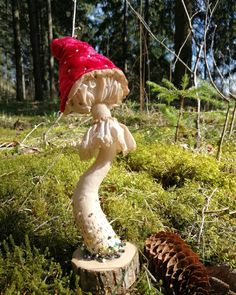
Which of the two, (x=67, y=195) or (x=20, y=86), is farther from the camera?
(x=20, y=86)

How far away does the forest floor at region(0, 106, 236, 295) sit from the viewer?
1.75 m

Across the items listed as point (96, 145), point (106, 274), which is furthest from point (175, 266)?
point (96, 145)

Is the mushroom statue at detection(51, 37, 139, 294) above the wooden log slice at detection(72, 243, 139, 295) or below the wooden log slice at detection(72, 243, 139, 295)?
above

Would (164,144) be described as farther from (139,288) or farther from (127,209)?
(139,288)

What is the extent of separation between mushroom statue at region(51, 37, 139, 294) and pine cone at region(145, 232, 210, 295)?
0.10 metres

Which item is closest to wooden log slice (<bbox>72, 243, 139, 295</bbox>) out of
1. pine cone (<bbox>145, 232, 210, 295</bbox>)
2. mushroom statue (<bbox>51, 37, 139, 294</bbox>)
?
mushroom statue (<bbox>51, 37, 139, 294</bbox>)

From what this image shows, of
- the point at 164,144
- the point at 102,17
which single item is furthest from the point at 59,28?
the point at 164,144

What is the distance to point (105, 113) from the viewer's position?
5.53ft

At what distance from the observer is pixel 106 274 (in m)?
1.60

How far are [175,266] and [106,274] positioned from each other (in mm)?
314

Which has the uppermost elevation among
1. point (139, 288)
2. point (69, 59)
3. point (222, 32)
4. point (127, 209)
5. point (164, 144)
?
point (222, 32)

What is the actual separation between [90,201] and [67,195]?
759mm

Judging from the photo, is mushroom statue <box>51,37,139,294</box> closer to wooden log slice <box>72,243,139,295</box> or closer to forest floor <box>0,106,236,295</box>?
wooden log slice <box>72,243,139,295</box>

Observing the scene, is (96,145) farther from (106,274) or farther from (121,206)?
(121,206)
